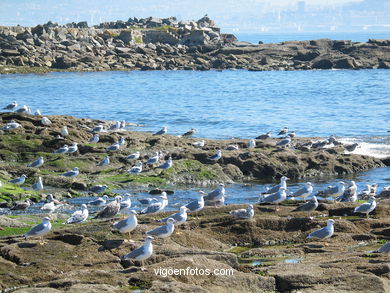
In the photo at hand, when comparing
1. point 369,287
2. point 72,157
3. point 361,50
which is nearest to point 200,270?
point 369,287

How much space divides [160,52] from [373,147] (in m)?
64.8

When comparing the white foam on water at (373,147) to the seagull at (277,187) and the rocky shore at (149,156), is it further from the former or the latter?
the seagull at (277,187)

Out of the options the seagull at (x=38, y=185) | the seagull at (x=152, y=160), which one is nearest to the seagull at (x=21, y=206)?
the seagull at (x=38, y=185)

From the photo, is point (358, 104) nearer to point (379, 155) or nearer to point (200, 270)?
point (379, 155)

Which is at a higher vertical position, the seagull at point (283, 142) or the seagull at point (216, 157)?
the seagull at point (216, 157)

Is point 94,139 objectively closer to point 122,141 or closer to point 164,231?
point 122,141

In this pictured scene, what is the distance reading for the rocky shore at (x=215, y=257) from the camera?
11.6 m

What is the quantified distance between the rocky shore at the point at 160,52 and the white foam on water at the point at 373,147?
48823 mm

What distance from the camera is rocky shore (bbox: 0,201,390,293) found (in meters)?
11.6

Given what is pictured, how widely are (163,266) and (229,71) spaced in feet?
255

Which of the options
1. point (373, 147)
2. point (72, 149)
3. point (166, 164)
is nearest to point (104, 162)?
point (72, 149)

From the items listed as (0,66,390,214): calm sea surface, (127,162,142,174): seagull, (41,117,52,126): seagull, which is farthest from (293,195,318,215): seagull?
(41,117,52,126): seagull

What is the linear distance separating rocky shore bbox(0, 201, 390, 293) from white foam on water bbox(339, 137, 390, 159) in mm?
15077

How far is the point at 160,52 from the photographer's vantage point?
95.9 m
